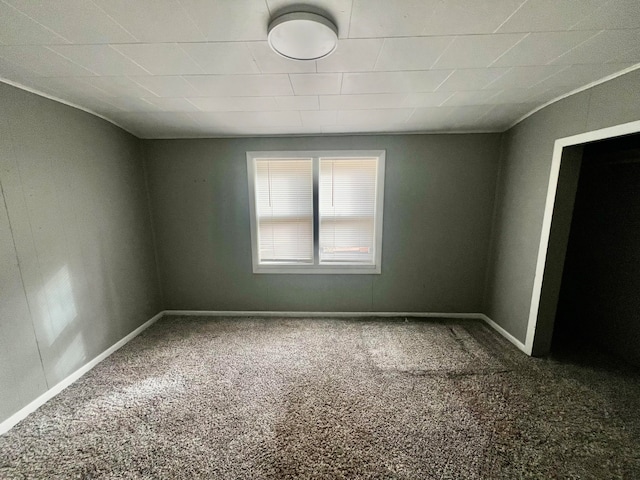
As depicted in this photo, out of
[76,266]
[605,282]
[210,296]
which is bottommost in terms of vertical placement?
[210,296]

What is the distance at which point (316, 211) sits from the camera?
2.87m

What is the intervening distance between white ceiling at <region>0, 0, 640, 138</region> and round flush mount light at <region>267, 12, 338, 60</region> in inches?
1.8

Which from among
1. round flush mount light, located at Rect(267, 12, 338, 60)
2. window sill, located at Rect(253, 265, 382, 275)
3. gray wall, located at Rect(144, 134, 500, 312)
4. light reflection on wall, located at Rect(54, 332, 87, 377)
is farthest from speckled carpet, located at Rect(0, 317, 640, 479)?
round flush mount light, located at Rect(267, 12, 338, 60)

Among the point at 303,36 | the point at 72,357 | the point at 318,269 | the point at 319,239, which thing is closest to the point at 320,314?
the point at 318,269

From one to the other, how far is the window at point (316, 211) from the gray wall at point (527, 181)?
1331mm

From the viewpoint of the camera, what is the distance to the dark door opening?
80.4 inches

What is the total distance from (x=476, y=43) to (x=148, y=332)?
12.5 ft

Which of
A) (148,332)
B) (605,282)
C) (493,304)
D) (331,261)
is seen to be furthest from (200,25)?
(605,282)

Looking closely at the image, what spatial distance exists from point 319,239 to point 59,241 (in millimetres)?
2359

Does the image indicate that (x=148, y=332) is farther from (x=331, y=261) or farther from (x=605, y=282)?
(x=605, y=282)

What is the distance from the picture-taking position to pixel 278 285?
9.93 ft

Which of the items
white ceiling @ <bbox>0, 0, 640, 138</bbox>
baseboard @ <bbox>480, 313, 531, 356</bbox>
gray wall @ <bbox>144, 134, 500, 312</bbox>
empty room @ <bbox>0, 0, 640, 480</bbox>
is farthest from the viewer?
gray wall @ <bbox>144, 134, 500, 312</bbox>

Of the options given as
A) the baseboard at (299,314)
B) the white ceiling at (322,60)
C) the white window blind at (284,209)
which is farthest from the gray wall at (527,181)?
the white window blind at (284,209)

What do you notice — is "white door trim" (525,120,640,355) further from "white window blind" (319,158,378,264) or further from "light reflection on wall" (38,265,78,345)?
"light reflection on wall" (38,265,78,345)
